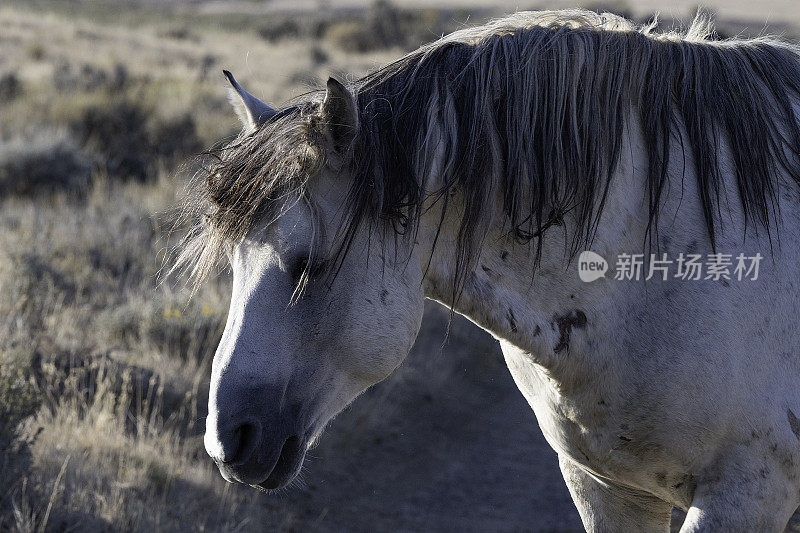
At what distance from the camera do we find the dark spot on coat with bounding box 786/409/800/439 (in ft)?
6.70

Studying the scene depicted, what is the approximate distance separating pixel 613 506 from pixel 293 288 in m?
1.35

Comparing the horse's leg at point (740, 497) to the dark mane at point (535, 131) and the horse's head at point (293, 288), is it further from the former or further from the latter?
the horse's head at point (293, 288)

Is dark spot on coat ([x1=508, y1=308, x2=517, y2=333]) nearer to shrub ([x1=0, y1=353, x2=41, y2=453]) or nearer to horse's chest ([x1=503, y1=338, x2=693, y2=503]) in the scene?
horse's chest ([x1=503, y1=338, x2=693, y2=503])

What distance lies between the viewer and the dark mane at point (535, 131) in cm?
197

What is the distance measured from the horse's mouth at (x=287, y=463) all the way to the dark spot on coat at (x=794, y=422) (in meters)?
1.24

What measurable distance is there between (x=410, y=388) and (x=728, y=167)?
12.9 ft

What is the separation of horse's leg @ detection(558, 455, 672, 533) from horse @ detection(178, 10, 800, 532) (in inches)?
12.5

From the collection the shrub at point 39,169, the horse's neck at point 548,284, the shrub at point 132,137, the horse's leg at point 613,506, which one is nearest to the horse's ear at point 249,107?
the horse's neck at point 548,284

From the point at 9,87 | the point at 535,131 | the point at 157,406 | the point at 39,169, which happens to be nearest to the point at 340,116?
the point at 535,131

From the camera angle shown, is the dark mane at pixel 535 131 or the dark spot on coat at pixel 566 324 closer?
the dark mane at pixel 535 131

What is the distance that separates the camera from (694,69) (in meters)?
2.23

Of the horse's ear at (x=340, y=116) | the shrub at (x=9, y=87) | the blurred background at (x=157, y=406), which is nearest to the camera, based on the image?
the horse's ear at (x=340, y=116)

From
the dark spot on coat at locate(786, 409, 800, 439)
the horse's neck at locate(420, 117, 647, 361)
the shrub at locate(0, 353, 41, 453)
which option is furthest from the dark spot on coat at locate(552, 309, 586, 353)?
the shrub at locate(0, 353, 41, 453)

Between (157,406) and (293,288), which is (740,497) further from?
(157,406)
